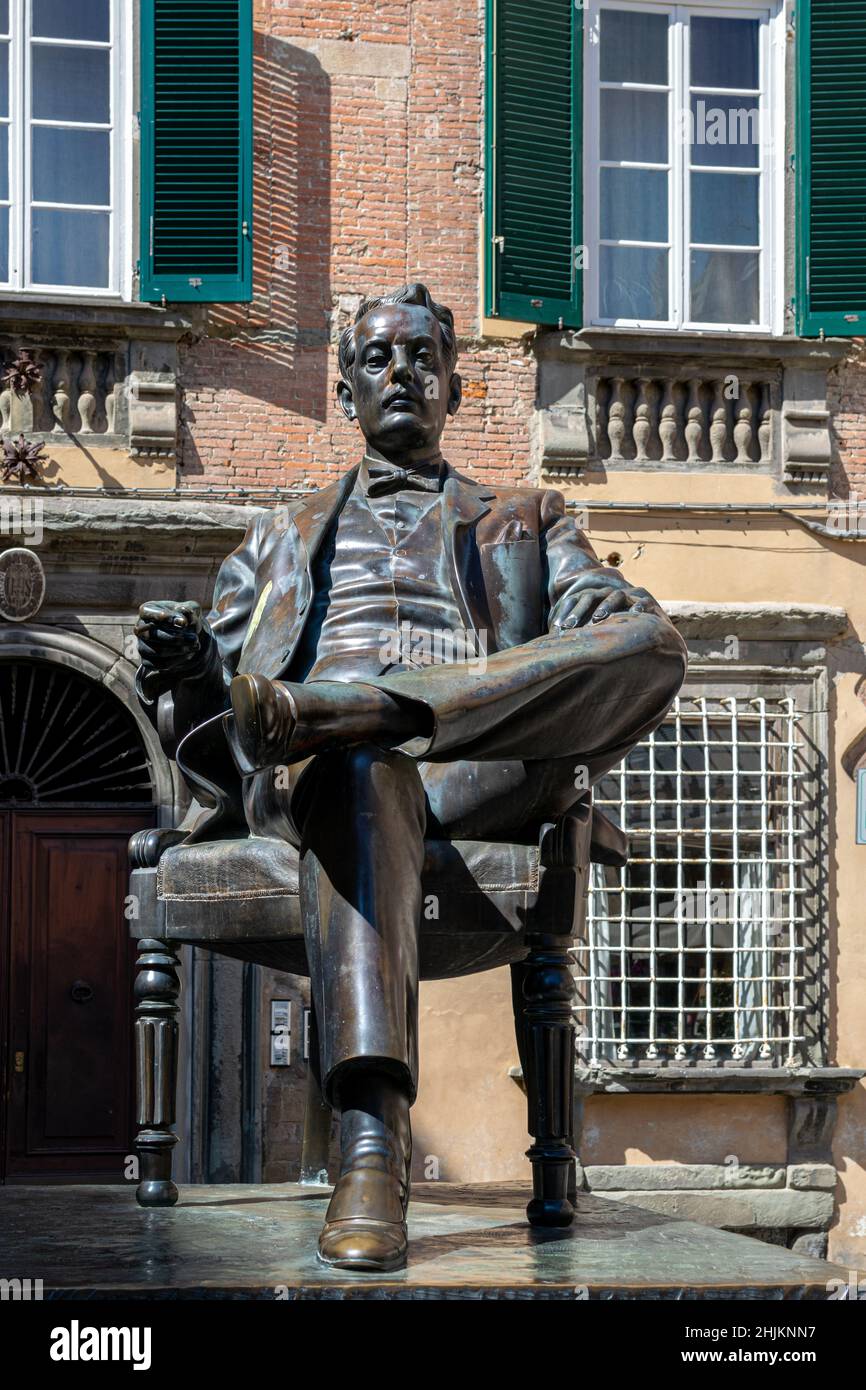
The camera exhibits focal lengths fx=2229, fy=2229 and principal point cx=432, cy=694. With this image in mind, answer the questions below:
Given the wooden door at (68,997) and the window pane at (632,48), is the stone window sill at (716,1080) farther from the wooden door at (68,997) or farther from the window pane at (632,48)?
the window pane at (632,48)

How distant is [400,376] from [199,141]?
24.4ft

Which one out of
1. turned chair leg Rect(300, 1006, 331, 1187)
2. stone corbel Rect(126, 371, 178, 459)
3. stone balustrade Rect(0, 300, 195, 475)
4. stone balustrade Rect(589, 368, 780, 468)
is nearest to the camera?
turned chair leg Rect(300, 1006, 331, 1187)

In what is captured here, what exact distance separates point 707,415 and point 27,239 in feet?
11.6

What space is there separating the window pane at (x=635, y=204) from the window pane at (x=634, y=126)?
9 cm

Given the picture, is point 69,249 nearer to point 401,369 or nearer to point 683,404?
point 683,404

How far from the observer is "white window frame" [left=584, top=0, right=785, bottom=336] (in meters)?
11.5

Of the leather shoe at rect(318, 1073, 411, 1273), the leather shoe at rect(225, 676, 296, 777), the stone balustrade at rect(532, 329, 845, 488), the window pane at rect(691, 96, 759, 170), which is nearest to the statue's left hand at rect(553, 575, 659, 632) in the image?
the leather shoe at rect(225, 676, 296, 777)

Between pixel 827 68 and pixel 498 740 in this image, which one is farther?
pixel 827 68

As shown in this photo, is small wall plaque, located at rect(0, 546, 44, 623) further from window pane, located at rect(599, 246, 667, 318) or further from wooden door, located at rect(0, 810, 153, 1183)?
window pane, located at rect(599, 246, 667, 318)

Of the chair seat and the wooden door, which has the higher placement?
the chair seat

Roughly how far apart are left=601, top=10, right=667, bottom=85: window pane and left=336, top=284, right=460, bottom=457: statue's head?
798cm

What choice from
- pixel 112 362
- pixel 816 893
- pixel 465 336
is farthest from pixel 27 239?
pixel 816 893

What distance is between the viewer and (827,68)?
1159 cm

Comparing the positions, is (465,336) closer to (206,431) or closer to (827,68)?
(206,431)
